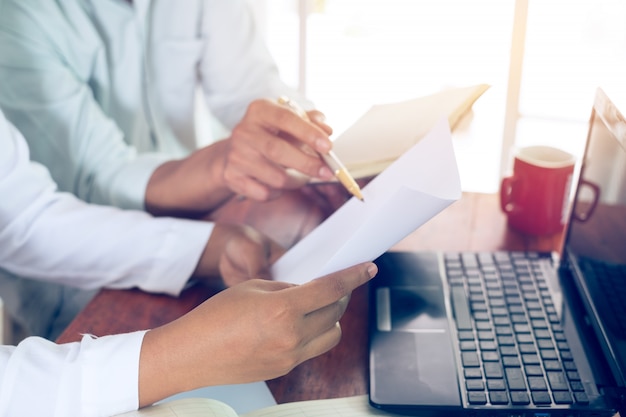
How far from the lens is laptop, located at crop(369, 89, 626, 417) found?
22.4 inches

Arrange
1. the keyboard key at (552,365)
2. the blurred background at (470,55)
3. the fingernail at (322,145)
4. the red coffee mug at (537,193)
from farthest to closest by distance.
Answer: the blurred background at (470,55) < the red coffee mug at (537,193) < the fingernail at (322,145) < the keyboard key at (552,365)

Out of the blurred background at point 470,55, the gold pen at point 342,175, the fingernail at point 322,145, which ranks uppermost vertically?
the fingernail at point 322,145

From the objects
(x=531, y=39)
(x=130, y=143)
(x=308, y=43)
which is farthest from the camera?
(x=308, y=43)

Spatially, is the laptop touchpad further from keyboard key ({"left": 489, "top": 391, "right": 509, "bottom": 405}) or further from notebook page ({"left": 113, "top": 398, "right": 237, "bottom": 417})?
notebook page ({"left": 113, "top": 398, "right": 237, "bottom": 417})

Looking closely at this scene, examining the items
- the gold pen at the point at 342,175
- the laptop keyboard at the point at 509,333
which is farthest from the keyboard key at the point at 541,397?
the gold pen at the point at 342,175

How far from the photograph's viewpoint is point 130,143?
1.18 meters

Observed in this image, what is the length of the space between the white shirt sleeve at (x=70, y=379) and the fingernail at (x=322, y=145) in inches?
11.0

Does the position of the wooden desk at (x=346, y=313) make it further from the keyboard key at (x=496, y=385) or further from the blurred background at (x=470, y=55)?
the blurred background at (x=470, y=55)

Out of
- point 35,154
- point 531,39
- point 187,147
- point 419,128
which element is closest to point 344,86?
point 531,39

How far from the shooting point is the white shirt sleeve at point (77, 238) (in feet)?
2.59

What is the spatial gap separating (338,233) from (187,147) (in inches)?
28.7

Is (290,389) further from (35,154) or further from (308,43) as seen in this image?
(308,43)

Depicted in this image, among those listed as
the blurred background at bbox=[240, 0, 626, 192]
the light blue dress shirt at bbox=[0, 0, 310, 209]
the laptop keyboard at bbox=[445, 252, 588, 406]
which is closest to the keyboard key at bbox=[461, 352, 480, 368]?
the laptop keyboard at bbox=[445, 252, 588, 406]

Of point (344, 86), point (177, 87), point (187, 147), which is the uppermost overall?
point (177, 87)
